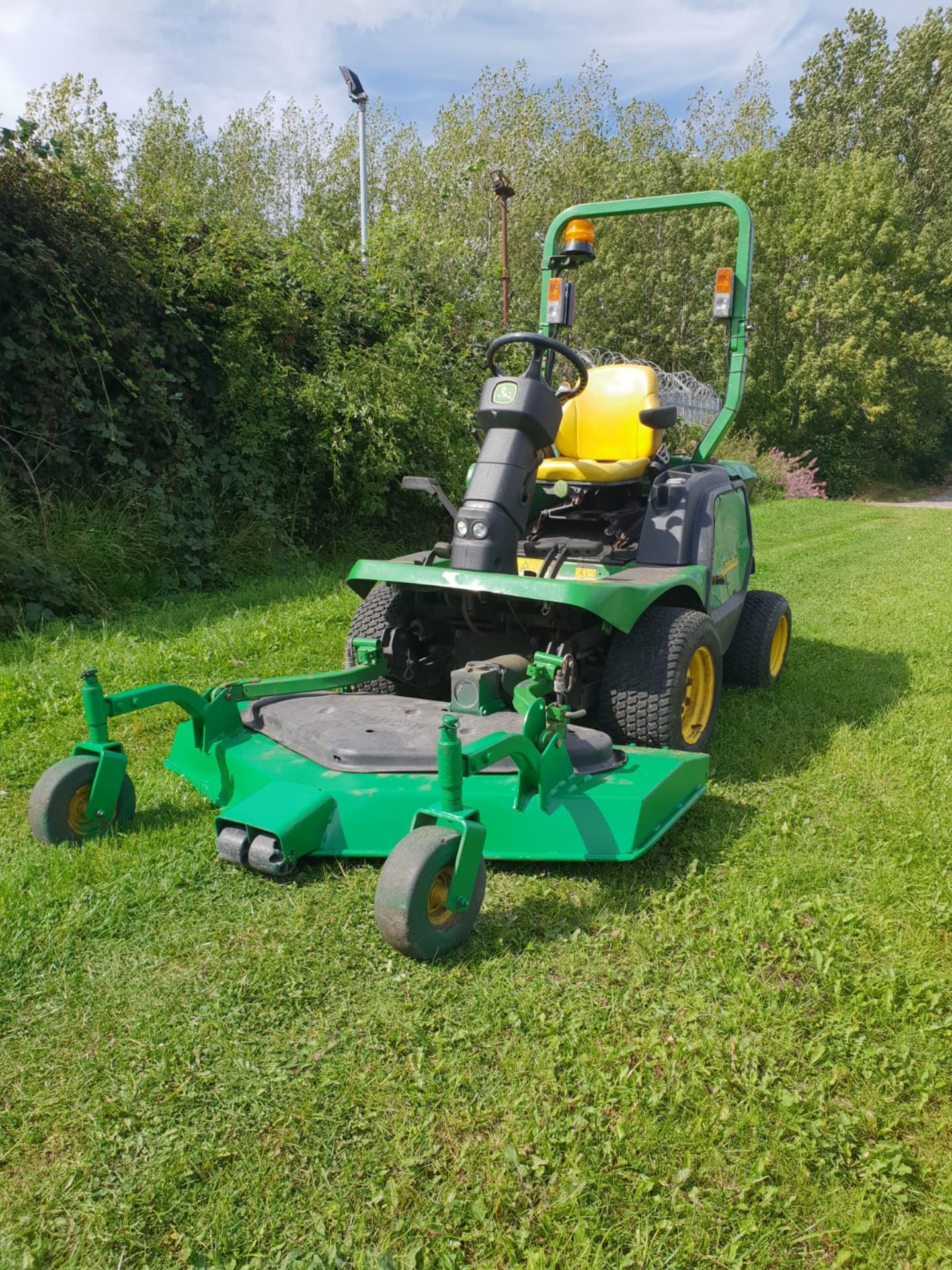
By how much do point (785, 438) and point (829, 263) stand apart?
433 cm

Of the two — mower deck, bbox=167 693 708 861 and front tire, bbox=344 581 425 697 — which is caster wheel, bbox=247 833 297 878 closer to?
mower deck, bbox=167 693 708 861

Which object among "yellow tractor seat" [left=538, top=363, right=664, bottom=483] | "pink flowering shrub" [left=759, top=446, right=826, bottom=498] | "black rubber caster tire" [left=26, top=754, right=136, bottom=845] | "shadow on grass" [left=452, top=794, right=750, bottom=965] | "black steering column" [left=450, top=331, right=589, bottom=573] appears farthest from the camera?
"pink flowering shrub" [left=759, top=446, right=826, bottom=498]

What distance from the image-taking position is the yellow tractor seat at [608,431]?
14.2 feet

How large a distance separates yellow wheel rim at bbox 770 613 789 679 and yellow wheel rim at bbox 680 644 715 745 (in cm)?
124

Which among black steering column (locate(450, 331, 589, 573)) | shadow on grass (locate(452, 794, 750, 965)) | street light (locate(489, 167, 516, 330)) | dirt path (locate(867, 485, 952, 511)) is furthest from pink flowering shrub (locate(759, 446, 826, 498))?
shadow on grass (locate(452, 794, 750, 965))

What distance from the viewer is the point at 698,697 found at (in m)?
4.05

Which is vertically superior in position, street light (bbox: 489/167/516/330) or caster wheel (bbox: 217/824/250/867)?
street light (bbox: 489/167/516/330)

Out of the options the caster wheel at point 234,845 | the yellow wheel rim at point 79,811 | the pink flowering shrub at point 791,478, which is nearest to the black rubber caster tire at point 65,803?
the yellow wheel rim at point 79,811

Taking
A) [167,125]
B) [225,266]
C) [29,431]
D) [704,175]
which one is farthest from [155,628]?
[167,125]

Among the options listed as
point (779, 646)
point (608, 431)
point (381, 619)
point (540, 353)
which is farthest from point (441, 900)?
point (779, 646)

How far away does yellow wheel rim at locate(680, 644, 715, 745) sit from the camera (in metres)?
3.95

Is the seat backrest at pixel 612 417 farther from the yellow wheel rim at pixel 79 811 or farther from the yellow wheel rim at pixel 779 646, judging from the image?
the yellow wheel rim at pixel 79 811

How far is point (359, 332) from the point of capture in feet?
27.1

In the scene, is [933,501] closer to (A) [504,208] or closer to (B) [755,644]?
(A) [504,208]
